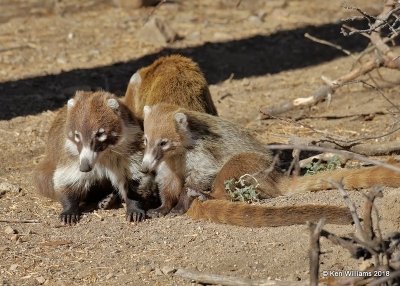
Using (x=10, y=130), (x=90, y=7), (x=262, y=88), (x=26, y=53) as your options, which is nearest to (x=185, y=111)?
(x=10, y=130)

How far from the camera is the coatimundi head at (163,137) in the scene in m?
6.83

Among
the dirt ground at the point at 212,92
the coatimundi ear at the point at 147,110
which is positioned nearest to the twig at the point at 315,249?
the dirt ground at the point at 212,92

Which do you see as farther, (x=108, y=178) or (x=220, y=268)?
(x=108, y=178)

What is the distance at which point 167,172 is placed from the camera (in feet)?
22.9

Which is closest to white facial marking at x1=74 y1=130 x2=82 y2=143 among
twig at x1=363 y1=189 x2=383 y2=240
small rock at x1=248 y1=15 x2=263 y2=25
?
twig at x1=363 y1=189 x2=383 y2=240

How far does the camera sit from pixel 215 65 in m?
11.5

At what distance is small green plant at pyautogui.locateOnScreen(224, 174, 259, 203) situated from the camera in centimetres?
670

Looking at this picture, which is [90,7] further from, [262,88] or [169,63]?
[169,63]

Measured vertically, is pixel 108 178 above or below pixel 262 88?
above

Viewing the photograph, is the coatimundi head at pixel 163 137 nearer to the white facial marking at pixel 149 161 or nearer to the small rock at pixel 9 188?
the white facial marking at pixel 149 161

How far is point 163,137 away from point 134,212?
0.64 m

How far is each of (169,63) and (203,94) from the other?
1.39 ft

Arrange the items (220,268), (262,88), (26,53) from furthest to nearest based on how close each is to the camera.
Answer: (26,53) → (262,88) → (220,268)

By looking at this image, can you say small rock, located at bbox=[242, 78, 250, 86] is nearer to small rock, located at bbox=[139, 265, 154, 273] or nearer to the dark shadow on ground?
the dark shadow on ground
